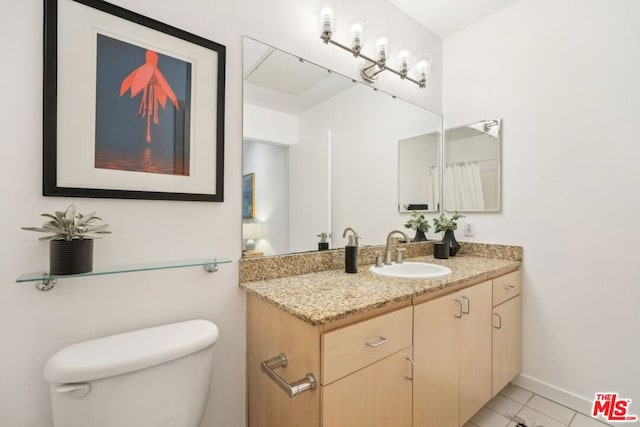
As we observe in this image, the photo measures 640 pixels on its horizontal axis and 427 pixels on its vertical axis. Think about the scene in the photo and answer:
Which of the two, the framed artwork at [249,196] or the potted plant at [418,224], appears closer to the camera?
the framed artwork at [249,196]

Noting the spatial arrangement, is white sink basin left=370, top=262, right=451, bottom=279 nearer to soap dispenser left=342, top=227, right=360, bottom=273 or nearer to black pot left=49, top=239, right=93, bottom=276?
soap dispenser left=342, top=227, right=360, bottom=273

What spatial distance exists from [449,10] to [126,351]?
8.41 feet

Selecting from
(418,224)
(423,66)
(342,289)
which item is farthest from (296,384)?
(423,66)

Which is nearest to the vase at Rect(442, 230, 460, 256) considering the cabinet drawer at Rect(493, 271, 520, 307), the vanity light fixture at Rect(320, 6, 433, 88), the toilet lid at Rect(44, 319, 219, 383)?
the cabinet drawer at Rect(493, 271, 520, 307)

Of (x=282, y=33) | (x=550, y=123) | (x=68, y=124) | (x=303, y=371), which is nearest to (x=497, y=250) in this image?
(x=550, y=123)

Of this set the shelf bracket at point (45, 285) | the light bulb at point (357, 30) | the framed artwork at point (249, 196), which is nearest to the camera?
the shelf bracket at point (45, 285)

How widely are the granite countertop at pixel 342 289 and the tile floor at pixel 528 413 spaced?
0.79 m

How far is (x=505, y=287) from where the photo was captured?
1673 mm

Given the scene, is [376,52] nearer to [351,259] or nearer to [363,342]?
[351,259]

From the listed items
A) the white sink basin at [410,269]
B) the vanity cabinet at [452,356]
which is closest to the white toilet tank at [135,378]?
the vanity cabinet at [452,356]

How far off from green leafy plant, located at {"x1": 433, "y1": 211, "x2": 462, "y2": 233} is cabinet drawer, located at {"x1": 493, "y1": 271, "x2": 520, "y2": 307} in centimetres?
46

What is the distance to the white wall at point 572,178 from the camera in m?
1.48

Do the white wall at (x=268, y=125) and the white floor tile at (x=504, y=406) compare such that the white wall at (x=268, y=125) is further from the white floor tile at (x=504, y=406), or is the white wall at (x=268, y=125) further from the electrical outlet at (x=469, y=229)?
the white floor tile at (x=504, y=406)

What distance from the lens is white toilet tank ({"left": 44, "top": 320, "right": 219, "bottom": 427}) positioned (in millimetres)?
745
